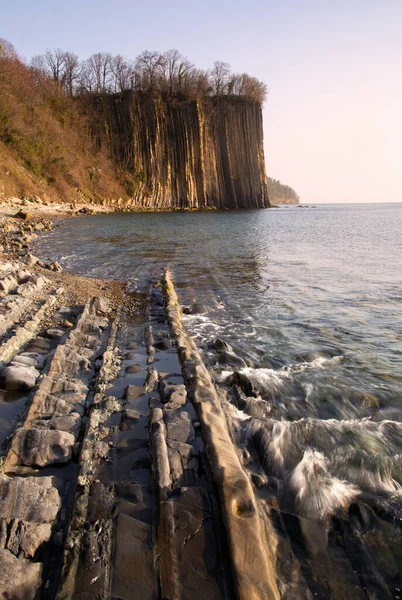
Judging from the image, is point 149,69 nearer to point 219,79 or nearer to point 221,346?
point 219,79

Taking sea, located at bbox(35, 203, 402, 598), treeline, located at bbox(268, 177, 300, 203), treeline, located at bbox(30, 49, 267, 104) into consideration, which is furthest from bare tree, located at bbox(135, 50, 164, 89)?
treeline, located at bbox(268, 177, 300, 203)

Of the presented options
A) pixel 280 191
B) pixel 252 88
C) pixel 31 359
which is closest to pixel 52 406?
pixel 31 359

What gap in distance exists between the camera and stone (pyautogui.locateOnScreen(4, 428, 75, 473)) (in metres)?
3.03

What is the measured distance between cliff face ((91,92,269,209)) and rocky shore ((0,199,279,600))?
5006cm

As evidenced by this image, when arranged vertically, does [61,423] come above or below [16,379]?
below

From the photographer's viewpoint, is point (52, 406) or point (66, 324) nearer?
point (52, 406)

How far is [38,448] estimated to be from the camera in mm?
3117

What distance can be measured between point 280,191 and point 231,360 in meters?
194

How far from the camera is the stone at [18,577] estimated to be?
203 cm

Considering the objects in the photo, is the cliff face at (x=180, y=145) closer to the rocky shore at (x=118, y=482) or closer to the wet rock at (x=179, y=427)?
the rocky shore at (x=118, y=482)

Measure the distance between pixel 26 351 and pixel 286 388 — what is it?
361cm

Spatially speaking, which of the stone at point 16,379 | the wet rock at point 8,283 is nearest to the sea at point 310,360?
the stone at point 16,379

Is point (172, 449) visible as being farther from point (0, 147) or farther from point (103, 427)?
point (0, 147)

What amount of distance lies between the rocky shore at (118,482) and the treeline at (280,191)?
18093 centimetres
